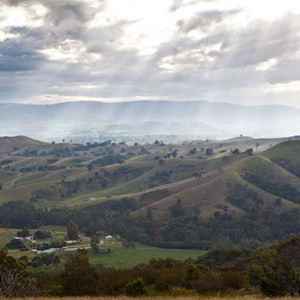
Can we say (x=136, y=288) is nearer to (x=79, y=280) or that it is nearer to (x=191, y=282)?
(x=191, y=282)

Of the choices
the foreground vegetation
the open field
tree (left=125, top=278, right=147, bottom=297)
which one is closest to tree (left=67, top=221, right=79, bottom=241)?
the open field

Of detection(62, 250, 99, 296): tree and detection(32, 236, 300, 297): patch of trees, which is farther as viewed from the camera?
detection(62, 250, 99, 296): tree

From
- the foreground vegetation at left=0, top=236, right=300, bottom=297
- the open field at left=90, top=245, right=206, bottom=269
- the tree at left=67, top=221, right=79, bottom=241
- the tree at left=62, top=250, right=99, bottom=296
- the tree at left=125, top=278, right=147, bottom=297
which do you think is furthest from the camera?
the tree at left=67, top=221, right=79, bottom=241

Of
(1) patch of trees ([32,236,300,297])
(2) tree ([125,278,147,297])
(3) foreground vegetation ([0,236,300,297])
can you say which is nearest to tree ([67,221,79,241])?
(3) foreground vegetation ([0,236,300,297])

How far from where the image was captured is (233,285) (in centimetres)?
4375

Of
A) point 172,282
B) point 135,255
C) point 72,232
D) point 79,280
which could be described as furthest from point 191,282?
point 72,232

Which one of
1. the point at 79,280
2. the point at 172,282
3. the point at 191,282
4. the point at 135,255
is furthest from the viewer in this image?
the point at 135,255

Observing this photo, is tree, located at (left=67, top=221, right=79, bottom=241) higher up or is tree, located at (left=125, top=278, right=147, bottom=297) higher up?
tree, located at (left=125, top=278, right=147, bottom=297)

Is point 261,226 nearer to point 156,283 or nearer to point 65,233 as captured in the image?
point 65,233

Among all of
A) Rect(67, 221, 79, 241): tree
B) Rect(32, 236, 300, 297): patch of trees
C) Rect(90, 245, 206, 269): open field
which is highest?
Rect(32, 236, 300, 297): patch of trees

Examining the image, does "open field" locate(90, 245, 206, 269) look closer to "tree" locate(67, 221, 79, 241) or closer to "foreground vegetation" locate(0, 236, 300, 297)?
"tree" locate(67, 221, 79, 241)

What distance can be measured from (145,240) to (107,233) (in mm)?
21006

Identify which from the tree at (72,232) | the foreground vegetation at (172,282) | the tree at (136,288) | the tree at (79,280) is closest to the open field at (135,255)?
the tree at (72,232)

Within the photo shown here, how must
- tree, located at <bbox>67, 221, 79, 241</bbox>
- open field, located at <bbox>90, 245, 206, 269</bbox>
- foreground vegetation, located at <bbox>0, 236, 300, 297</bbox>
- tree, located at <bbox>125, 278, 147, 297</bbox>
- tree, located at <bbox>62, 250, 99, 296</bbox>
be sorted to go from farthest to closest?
tree, located at <bbox>67, 221, 79, 241</bbox> < open field, located at <bbox>90, 245, 206, 269</bbox> < tree, located at <bbox>62, 250, 99, 296</bbox> < tree, located at <bbox>125, 278, 147, 297</bbox> < foreground vegetation, located at <bbox>0, 236, 300, 297</bbox>
